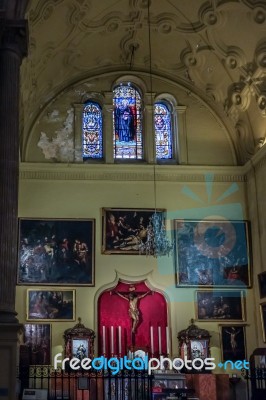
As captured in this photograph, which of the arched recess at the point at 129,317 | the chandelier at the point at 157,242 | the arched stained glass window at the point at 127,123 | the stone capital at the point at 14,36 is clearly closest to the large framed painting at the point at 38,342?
the arched recess at the point at 129,317

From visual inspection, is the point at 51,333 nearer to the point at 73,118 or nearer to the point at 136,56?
the point at 73,118

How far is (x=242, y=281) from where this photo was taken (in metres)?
18.3

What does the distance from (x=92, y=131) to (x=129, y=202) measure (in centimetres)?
272

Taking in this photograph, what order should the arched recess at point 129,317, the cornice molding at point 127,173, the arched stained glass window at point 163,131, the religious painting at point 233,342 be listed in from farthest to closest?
the arched stained glass window at point 163,131
the cornice molding at point 127,173
the religious painting at point 233,342
the arched recess at point 129,317

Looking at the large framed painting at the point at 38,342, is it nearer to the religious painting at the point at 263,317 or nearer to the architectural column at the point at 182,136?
the religious painting at the point at 263,317

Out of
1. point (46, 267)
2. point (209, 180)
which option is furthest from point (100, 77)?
point (46, 267)

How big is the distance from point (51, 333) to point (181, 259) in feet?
14.6

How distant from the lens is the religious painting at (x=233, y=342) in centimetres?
1764

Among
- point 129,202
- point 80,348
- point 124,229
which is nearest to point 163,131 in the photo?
point 129,202

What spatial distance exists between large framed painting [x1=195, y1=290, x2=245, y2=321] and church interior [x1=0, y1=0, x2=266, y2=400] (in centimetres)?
4

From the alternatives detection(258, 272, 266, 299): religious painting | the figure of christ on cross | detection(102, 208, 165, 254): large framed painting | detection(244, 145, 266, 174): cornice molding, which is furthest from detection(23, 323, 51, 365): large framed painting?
detection(244, 145, 266, 174): cornice molding

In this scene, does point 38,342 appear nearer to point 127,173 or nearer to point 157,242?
point 157,242

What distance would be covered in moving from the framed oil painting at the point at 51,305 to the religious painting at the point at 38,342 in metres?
0.26

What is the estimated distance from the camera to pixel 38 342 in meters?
17.1
